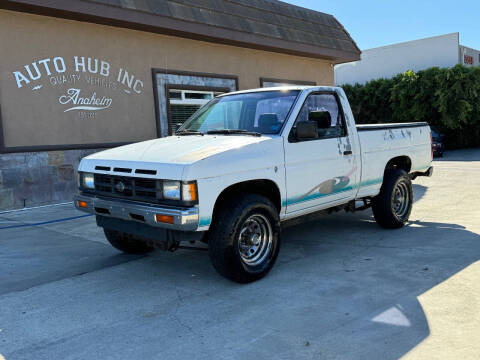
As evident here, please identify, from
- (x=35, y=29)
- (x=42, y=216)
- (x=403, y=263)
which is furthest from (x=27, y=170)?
(x=403, y=263)

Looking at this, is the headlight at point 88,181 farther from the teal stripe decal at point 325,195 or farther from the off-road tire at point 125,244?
the teal stripe decal at point 325,195

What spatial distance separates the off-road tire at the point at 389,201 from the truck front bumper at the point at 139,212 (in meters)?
3.40

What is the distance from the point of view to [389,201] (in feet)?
20.8

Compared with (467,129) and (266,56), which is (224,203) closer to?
(266,56)

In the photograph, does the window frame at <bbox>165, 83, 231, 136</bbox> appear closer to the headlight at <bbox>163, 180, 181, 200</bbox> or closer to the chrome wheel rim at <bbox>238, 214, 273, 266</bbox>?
the chrome wheel rim at <bbox>238, 214, 273, 266</bbox>

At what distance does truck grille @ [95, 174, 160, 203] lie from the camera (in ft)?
13.9

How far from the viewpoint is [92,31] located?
10.3 m

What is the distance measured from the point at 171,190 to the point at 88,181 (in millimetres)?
1378

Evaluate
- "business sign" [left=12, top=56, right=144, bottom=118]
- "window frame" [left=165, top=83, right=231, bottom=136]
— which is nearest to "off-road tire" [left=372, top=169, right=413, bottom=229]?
"window frame" [left=165, top=83, right=231, bottom=136]

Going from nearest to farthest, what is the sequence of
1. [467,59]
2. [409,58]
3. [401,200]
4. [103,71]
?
[401,200]
[103,71]
[467,59]
[409,58]

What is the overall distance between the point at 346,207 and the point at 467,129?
64.5 ft

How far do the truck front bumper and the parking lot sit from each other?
2.37 feet

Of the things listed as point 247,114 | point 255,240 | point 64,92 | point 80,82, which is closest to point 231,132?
point 247,114

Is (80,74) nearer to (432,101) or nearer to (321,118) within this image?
(321,118)
